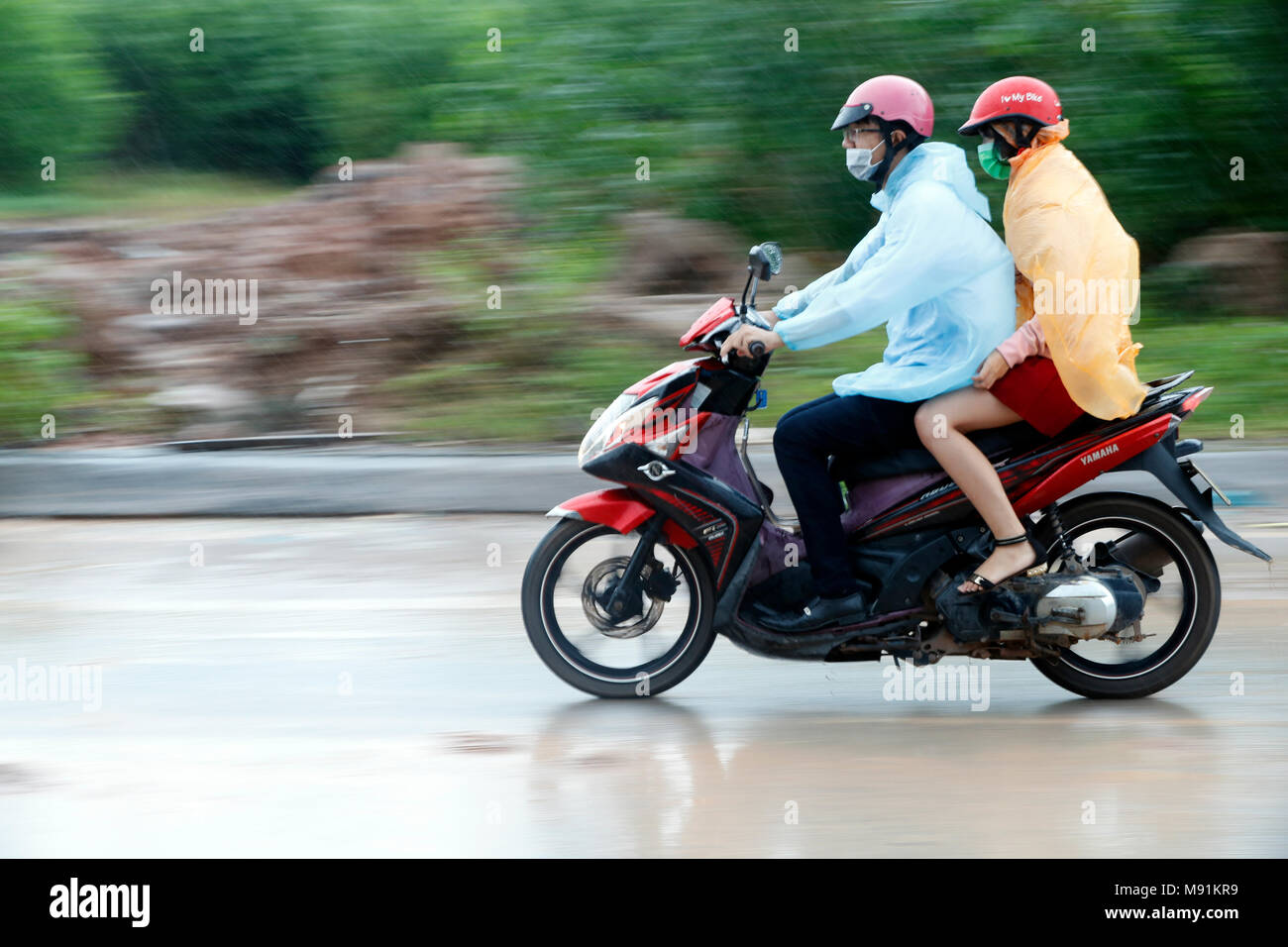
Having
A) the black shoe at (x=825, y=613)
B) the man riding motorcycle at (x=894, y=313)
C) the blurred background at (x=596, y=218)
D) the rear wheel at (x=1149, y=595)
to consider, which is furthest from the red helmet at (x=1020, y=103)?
the blurred background at (x=596, y=218)

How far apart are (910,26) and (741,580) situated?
22.2 ft

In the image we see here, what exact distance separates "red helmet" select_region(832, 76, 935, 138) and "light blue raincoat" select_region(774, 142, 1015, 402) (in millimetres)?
98

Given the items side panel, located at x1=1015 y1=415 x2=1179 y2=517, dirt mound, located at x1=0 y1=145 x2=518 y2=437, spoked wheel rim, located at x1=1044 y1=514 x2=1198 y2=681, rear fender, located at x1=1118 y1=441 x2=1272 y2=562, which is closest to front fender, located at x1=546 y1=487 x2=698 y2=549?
side panel, located at x1=1015 y1=415 x2=1179 y2=517

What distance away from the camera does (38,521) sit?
26.5 ft

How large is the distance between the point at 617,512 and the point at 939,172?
1431mm

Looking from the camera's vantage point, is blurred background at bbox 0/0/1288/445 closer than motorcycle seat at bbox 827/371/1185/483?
No

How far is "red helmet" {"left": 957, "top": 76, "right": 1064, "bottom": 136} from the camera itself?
4703 mm

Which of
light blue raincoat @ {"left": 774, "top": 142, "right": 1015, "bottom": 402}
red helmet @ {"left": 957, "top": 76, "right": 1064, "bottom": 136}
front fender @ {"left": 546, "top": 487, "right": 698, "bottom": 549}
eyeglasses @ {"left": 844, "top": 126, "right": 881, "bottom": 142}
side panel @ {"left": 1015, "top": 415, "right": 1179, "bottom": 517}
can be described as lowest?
front fender @ {"left": 546, "top": 487, "right": 698, "bottom": 549}

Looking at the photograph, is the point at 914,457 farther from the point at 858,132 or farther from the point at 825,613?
the point at 858,132

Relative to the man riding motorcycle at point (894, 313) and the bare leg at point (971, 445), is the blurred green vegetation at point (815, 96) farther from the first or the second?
the bare leg at point (971, 445)

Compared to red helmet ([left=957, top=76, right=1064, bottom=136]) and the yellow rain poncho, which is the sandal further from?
red helmet ([left=957, top=76, right=1064, bottom=136])

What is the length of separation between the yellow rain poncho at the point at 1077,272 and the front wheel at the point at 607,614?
1.31 meters

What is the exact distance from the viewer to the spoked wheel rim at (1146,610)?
5020mm
